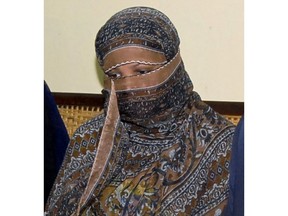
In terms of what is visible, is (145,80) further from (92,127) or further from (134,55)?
(92,127)

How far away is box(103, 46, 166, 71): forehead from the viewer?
5.04 ft

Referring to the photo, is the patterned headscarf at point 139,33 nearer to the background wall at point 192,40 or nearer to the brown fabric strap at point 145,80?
the brown fabric strap at point 145,80

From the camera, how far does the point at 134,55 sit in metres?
1.54

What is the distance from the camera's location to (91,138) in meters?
1.69

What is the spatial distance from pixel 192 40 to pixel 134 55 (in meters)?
0.55

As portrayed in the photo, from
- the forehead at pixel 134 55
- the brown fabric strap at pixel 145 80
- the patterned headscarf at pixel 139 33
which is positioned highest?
the patterned headscarf at pixel 139 33

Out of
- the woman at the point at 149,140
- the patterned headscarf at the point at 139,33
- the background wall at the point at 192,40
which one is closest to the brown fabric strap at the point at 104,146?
the woman at the point at 149,140

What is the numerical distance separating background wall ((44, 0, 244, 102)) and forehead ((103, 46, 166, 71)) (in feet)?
1.57

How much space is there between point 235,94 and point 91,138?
596mm

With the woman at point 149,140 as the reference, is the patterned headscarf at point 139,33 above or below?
above

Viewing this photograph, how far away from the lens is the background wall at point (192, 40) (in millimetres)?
1965

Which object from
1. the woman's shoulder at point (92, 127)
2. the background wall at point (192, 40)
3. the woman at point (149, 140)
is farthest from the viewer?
the background wall at point (192, 40)

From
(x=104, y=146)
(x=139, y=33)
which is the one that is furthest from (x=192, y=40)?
(x=104, y=146)
